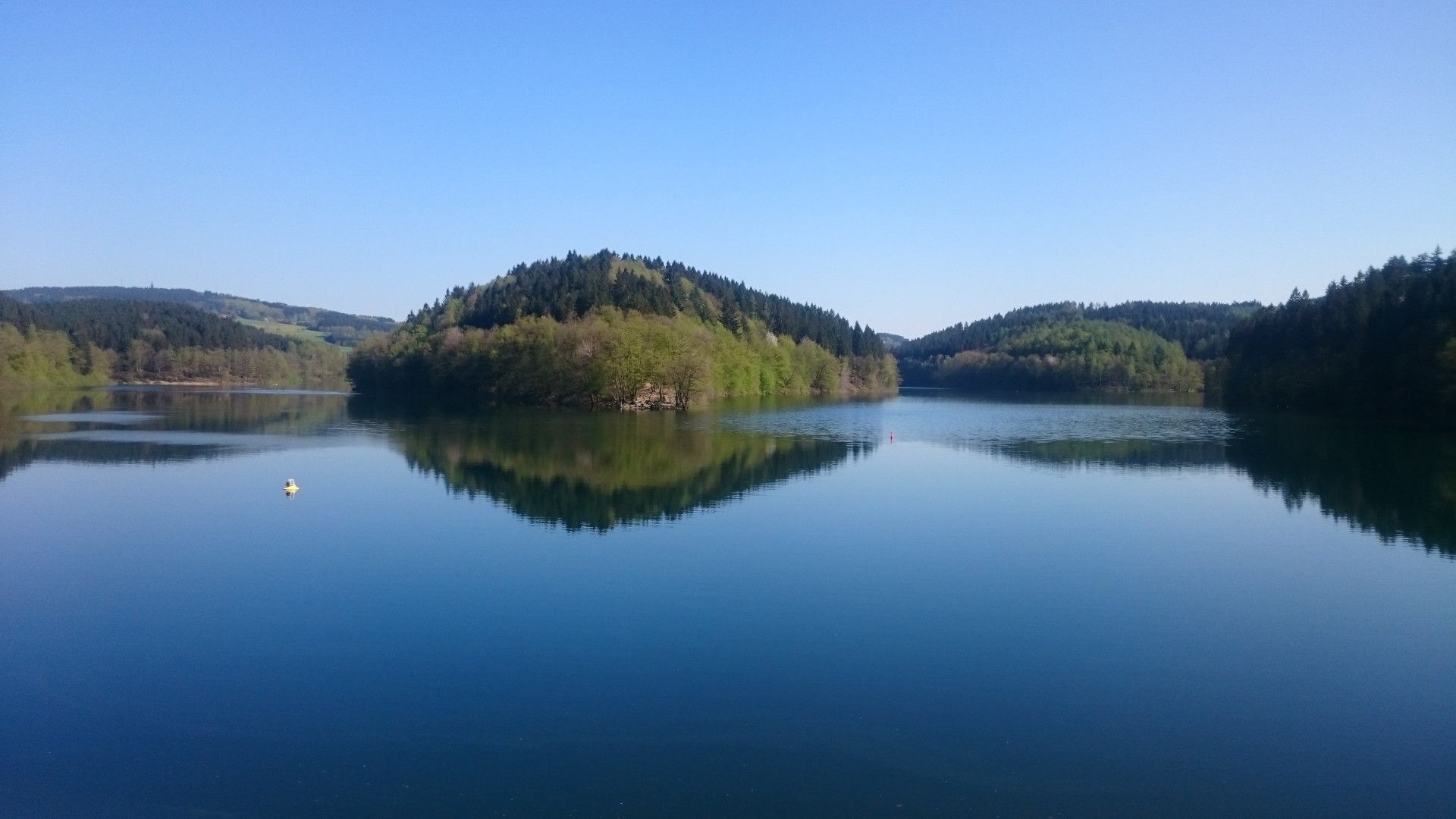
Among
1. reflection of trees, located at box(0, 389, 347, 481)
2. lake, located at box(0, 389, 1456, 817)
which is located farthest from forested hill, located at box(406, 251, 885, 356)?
lake, located at box(0, 389, 1456, 817)

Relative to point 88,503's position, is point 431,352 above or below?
above

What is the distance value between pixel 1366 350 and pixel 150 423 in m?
75.4

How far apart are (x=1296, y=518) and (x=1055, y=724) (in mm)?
17383

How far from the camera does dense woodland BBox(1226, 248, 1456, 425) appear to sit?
51938 millimetres

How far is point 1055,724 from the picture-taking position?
992cm

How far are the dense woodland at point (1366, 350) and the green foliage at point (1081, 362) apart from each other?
44450 mm

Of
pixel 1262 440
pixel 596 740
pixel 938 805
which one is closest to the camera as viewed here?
pixel 938 805

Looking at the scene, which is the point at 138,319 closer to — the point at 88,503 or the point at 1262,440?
the point at 88,503

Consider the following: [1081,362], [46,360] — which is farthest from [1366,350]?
[46,360]

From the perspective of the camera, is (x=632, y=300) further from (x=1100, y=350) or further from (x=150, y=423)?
(x=1100, y=350)

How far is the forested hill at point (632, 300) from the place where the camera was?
3617 inches

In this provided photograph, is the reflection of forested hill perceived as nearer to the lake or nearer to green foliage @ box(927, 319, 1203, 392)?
the lake

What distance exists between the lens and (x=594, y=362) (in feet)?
243

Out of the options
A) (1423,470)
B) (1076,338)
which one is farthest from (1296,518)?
(1076,338)
